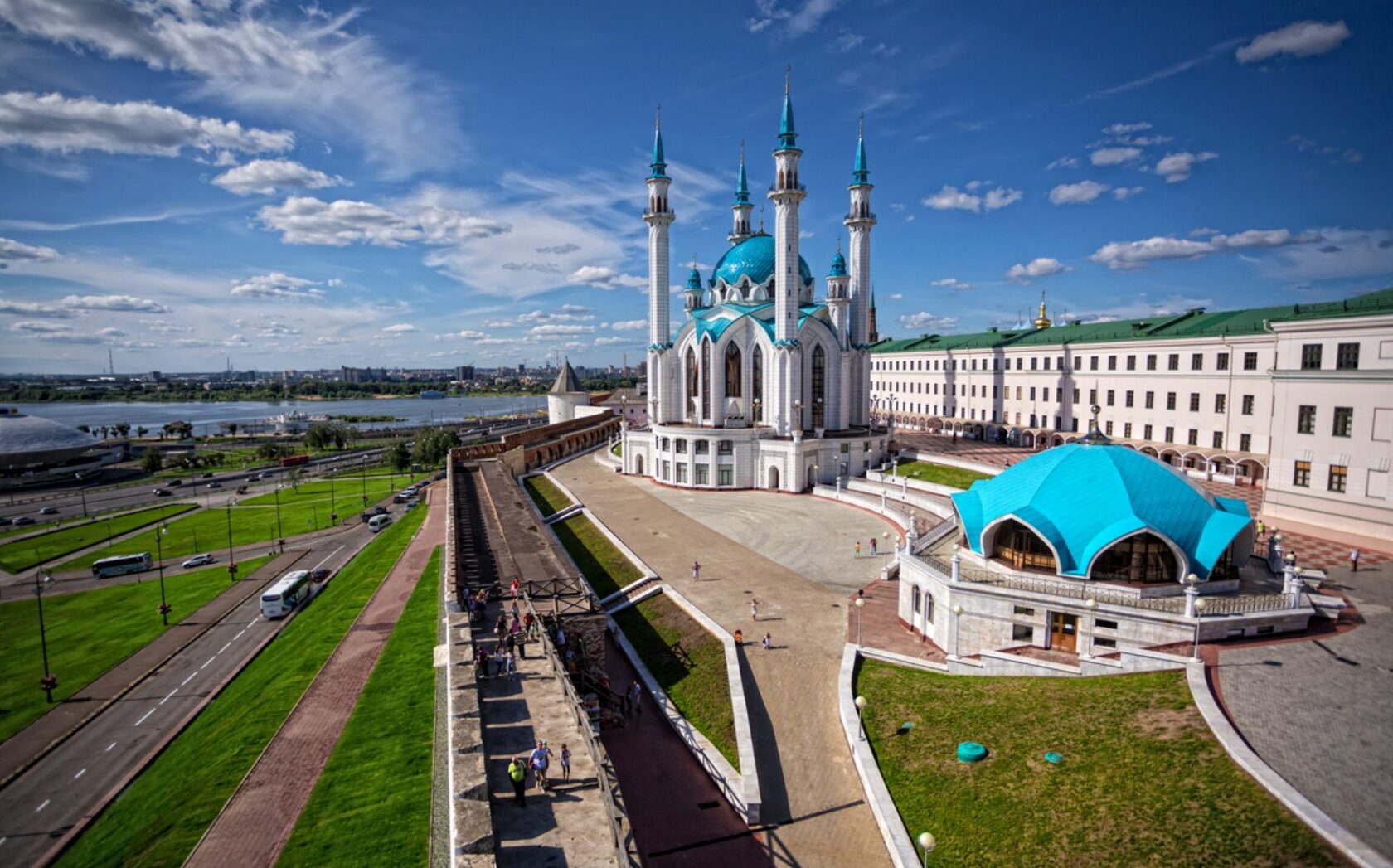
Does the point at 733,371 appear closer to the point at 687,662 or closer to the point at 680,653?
the point at 680,653

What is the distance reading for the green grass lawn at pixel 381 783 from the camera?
15.0 m

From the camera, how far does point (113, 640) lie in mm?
29781

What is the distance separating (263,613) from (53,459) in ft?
259

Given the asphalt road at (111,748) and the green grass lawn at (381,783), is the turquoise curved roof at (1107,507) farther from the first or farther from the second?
the asphalt road at (111,748)

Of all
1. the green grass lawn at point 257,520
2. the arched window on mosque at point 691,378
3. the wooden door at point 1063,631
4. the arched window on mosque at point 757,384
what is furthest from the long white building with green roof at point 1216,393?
the green grass lawn at point 257,520

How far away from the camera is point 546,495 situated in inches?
1796

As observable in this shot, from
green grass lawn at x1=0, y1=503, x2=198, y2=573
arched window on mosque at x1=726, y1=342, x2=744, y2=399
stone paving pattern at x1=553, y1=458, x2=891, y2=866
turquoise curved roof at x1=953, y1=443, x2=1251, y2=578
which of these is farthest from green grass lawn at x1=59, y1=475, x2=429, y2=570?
turquoise curved roof at x1=953, y1=443, x2=1251, y2=578

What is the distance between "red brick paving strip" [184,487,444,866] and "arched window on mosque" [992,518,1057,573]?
68.1 ft

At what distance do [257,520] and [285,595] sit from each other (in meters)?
24.1

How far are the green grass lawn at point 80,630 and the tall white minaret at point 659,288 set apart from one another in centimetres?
2917

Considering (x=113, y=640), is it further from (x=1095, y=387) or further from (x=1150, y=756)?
(x=1095, y=387)

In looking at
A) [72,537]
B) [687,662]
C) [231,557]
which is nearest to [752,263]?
[687,662]

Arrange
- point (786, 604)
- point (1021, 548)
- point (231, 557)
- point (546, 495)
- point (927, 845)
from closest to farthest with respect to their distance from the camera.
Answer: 1. point (927, 845)
2. point (1021, 548)
3. point (786, 604)
4. point (231, 557)
5. point (546, 495)

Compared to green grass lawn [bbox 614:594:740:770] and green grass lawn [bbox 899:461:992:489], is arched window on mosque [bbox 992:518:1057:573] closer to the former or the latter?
green grass lawn [bbox 614:594:740:770]
